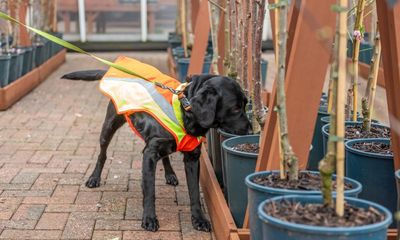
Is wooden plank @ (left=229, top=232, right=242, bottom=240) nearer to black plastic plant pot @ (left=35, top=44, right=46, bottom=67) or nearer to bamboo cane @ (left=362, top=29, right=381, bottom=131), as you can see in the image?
bamboo cane @ (left=362, top=29, right=381, bottom=131)

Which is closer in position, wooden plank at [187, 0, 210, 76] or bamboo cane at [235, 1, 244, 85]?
bamboo cane at [235, 1, 244, 85]

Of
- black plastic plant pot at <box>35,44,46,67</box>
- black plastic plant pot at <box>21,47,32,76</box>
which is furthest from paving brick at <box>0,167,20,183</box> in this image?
black plastic plant pot at <box>35,44,46,67</box>

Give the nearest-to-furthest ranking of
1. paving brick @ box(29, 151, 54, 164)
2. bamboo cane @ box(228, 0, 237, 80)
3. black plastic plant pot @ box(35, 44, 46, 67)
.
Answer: bamboo cane @ box(228, 0, 237, 80) → paving brick @ box(29, 151, 54, 164) → black plastic plant pot @ box(35, 44, 46, 67)

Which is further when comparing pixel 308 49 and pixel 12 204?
pixel 12 204

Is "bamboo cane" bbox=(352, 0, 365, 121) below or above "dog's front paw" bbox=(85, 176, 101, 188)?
above

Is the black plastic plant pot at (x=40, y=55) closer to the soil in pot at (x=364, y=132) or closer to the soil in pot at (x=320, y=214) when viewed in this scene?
the soil in pot at (x=364, y=132)

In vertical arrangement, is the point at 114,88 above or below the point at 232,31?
below

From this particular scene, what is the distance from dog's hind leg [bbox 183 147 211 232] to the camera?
3.65 meters

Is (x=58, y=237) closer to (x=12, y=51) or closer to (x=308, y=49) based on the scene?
(x=308, y=49)

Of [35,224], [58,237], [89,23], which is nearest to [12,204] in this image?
[35,224]

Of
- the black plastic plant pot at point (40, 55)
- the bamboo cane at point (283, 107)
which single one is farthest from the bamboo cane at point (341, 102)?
the black plastic plant pot at point (40, 55)

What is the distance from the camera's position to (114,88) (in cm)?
390

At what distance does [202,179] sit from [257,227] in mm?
2154

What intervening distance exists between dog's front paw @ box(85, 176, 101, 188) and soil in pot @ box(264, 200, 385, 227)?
2553mm
